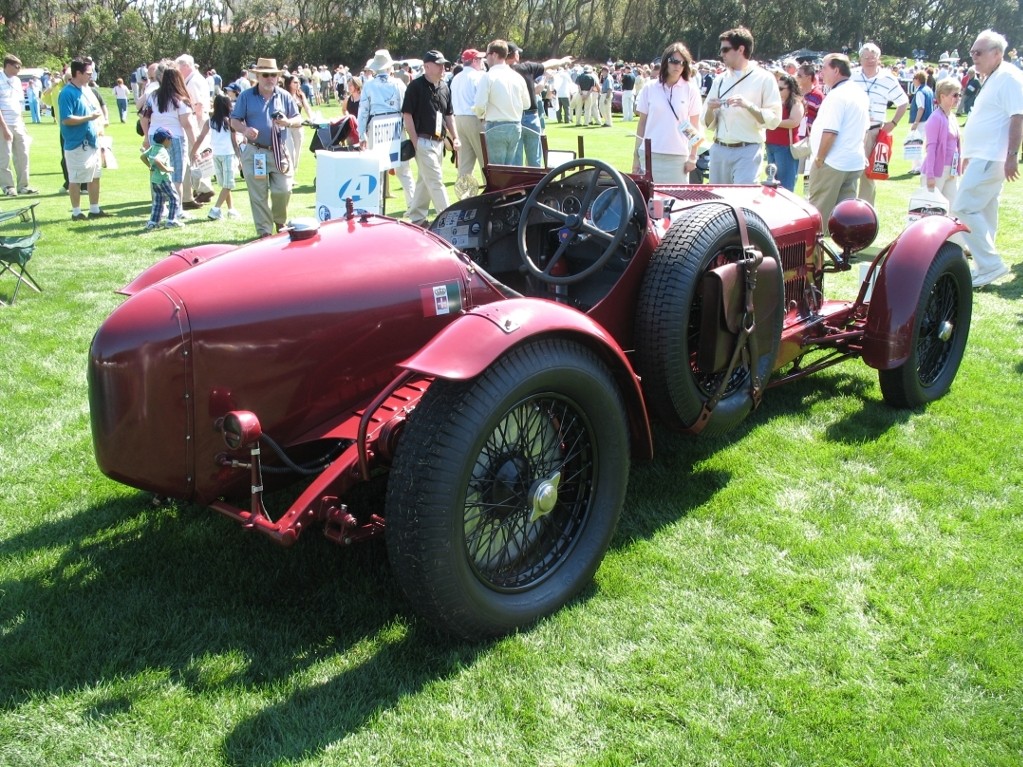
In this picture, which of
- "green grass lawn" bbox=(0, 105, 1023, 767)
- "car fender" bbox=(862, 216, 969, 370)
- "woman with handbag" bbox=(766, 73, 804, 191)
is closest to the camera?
"green grass lawn" bbox=(0, 105, 1023, 767)

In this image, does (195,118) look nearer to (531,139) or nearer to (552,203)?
(531,139)

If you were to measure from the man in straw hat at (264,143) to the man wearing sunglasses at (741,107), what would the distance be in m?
4.27

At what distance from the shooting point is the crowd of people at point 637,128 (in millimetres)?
7625

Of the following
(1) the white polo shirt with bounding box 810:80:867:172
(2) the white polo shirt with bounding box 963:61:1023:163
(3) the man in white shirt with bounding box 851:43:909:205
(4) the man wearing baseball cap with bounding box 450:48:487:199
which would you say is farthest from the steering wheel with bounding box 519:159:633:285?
(3) the man in white shirt with bounding box 851:43:909:205

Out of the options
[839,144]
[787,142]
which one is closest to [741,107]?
[839,144]

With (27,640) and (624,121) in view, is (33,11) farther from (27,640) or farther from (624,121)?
(27,640)

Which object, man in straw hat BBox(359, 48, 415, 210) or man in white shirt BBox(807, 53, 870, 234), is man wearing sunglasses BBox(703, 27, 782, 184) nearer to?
man in white shirt BBox(807, 53, 870, 234)

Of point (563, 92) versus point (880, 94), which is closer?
point (880, 94)

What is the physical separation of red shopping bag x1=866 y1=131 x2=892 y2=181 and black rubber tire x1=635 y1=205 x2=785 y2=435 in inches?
242

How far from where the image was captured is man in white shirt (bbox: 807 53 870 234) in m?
7.58

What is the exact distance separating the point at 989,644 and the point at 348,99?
12853mm

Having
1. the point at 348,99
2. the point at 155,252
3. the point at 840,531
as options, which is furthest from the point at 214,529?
the point at 348,99

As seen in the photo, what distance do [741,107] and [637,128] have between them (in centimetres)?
149

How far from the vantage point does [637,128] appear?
9008 mm
